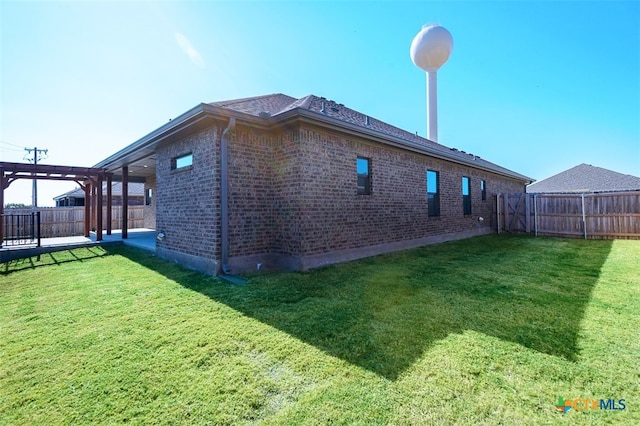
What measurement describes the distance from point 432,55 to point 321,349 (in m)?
20.6

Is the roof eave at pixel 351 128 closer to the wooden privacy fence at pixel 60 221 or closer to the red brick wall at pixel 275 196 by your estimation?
the red brick wall at pixel 275 196

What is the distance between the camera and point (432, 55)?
17953 mm

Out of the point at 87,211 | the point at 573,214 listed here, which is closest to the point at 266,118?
the point at 87,211

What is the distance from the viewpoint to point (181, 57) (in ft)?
24.8

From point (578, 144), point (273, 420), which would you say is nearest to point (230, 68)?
point (273, 420)

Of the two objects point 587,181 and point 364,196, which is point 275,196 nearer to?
point 364,196

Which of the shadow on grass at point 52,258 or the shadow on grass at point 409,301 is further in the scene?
the shadow on grass at point 52,258

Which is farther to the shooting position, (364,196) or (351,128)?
(364,196)

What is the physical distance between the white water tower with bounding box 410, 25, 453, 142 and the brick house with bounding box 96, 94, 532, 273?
11.9 meters

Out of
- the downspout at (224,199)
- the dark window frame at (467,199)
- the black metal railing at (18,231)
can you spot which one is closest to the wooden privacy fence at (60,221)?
the black metal railing at (18,231)

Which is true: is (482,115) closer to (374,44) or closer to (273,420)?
(374,44)

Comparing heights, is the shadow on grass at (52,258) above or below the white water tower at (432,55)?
below

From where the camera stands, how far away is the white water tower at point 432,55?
58.2 feet

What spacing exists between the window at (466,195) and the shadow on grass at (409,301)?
5.01 meters
